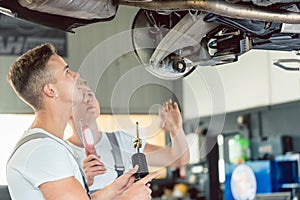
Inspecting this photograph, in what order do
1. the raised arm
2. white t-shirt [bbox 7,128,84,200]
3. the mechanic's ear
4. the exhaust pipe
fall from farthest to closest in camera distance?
the raised arm → the mechanic's ear → white t-shirt [bbox 7,128,84,200] → the exhaust pipe

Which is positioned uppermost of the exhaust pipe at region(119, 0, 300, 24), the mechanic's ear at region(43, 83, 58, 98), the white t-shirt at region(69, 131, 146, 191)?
the exhaust pipe at region(119, 0, 300, 24)

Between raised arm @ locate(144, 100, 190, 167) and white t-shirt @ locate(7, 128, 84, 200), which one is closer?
white t-shirt @ locate(7, 128, 84, 200)

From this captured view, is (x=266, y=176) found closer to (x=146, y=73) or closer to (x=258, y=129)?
(x=258, y=129)

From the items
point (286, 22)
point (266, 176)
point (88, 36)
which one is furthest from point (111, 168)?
point (88, 36)

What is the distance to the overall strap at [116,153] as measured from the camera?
264 cm

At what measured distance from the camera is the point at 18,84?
2.33m

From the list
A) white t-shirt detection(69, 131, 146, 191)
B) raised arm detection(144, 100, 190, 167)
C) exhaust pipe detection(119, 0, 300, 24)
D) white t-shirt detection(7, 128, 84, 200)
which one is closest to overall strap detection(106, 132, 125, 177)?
white t-shirt detection(69, 131, 146, 191)

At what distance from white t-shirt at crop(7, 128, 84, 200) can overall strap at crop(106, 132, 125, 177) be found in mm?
441

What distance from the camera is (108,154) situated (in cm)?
269

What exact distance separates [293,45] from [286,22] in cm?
41

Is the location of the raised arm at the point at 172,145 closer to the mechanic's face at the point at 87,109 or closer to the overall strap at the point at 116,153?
the overall strap at the point at 116,153

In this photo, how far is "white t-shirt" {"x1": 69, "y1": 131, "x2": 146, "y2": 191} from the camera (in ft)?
8.63

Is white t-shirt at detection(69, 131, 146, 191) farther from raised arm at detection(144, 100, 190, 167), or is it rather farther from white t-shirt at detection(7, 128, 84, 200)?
white t-shirt at detection(7, 128, 84, 200)

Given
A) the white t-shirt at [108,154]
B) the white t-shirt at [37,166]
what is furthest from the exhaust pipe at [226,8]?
the white t-shirt at [108,154]
